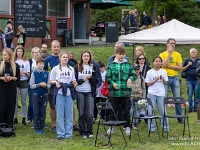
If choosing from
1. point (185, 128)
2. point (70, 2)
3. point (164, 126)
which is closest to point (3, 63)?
point (164, 126)

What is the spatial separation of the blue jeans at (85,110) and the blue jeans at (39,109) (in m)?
0.78

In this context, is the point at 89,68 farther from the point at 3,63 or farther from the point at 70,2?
the point at 70,2

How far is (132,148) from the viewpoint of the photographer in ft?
27.4

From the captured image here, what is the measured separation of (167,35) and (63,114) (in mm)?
6719

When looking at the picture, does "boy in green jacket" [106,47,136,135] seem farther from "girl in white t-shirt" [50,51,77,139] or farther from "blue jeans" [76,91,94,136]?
"girl in white t-shirt" [50,51,77,139]

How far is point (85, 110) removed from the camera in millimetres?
9180

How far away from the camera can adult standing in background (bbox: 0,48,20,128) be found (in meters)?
8.99

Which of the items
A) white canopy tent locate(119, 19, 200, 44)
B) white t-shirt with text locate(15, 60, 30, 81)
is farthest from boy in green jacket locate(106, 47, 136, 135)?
white canopy tent locate(119, 19, 200, 44)

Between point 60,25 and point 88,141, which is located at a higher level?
point 60,25

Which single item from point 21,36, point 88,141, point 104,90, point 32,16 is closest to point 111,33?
point 32,16

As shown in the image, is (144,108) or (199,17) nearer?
(144,108)

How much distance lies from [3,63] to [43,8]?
45.9ft

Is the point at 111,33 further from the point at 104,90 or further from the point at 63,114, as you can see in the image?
the point at 63,114

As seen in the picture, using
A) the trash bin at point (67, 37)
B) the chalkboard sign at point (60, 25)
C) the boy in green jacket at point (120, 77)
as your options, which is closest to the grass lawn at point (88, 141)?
the boy in green jacket at point (120, 77)
